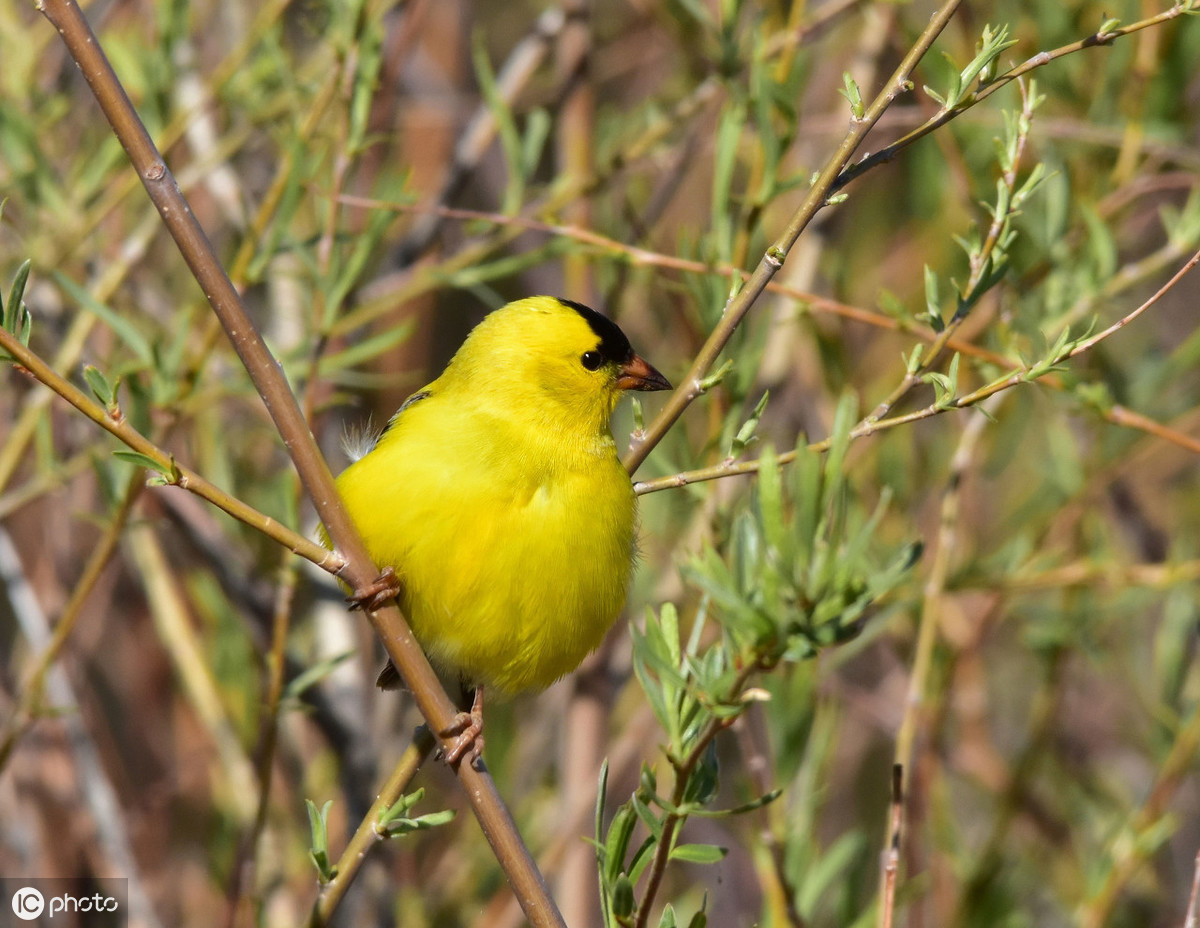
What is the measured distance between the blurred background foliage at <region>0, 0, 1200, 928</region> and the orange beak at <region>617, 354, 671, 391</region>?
8.3 inches

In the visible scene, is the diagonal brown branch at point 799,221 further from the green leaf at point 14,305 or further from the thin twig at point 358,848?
the green leaf at point 14,305

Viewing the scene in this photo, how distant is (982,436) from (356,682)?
167cm

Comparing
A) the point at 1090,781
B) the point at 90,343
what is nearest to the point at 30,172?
the point at 90,343

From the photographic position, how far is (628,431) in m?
3.28

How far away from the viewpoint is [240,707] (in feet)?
10.2

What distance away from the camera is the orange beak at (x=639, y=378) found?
2553 millimetres

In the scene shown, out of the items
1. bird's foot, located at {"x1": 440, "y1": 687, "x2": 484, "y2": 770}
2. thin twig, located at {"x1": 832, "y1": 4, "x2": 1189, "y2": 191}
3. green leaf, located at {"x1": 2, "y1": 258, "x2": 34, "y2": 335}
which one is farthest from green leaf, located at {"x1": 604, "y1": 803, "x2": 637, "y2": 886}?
green leaf, located at {"x1": 2, "y1": 258, "x2": 34, "y2": 335}

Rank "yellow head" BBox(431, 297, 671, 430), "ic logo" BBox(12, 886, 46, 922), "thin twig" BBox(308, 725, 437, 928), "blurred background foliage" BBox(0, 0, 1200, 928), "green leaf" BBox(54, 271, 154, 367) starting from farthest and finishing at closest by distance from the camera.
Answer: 1. "ic logo" BBox(12, 886, 46, 922)
2. "yellow head" BBox(431, 297, 671, 430)
3. "blurred background foliage" BBox(0, 0, 1200, 928)
4. "green leaf" BBox(54, 271, 154, 367)
5. "thin twig" BBox(308, 725, 437, 928)

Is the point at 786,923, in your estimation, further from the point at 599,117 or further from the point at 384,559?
the point at 599,117

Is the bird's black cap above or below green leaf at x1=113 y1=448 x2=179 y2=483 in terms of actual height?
above

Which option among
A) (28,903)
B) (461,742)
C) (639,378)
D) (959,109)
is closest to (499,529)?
(461,742)

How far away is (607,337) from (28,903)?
1.74 metres

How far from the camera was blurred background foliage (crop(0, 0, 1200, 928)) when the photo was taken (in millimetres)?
2297

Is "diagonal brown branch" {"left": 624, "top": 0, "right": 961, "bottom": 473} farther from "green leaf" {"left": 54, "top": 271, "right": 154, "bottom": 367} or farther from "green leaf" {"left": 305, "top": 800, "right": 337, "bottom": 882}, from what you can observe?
"green leaf" {"left": 54, "top": 271, "right": 154, "bottom": 367}
